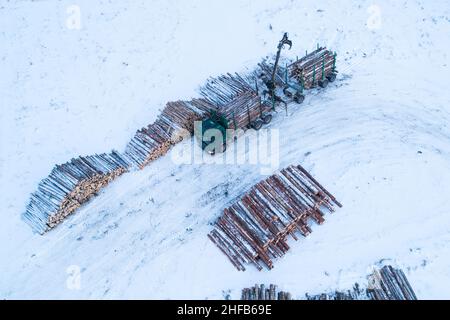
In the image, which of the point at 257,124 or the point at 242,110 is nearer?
the point at 242,110

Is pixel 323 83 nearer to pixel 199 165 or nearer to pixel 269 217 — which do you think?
pixel 199 165

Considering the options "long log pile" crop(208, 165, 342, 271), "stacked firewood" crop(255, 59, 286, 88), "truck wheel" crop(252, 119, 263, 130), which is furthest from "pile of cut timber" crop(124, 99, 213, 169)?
"long log pile" crop(208, 165, 342, 271)

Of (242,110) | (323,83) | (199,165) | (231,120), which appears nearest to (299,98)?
(323,83)

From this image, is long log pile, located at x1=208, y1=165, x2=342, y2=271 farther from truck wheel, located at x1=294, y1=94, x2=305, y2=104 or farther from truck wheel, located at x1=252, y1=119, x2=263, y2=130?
truck wheel, located at x1=294, y1=94, x2=305, y2=104

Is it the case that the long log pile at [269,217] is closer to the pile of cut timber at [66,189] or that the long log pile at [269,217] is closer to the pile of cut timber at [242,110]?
the pile of cut timber at [242,110]
